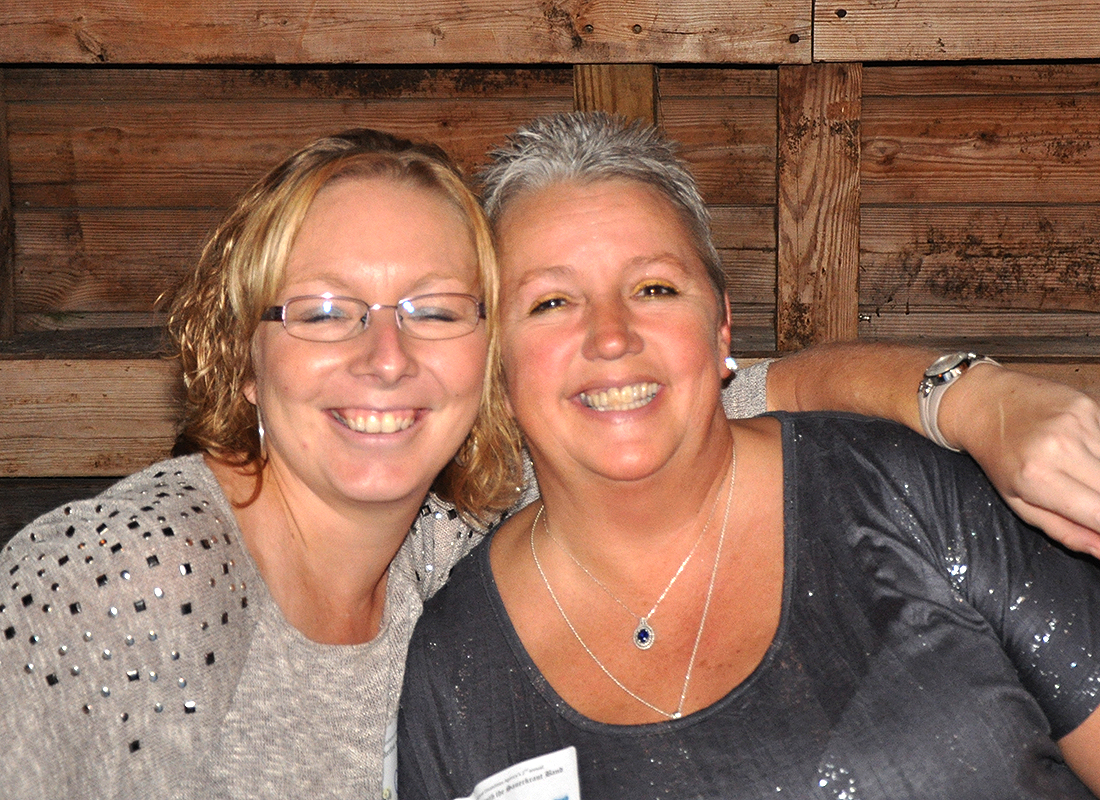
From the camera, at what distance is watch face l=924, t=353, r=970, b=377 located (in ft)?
5.89

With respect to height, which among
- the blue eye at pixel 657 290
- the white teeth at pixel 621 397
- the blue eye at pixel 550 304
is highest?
the blue eye at pixel 657 290

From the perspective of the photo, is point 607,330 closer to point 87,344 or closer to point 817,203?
point 817,203

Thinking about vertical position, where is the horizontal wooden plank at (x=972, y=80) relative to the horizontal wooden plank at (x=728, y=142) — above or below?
above

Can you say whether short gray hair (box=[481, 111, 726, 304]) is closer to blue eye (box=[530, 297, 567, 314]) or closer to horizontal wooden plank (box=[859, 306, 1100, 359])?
blue eye (box=[530, 297, 567, 314])

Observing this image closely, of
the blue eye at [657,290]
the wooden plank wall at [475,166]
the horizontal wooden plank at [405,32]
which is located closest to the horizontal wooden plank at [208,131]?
the wooden plank wall at [475,166]

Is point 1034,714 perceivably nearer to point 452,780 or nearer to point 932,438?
point 932,438

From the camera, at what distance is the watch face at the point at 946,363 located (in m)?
1.79

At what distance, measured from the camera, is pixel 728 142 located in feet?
11.3

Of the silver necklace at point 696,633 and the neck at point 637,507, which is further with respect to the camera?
the neck at point 637,507

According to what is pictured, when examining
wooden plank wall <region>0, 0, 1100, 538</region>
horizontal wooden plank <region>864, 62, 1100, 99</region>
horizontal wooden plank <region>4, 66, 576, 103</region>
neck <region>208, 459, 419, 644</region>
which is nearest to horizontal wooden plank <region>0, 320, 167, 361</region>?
wooden plank wall <region>0, 0, 1100, 538</region>

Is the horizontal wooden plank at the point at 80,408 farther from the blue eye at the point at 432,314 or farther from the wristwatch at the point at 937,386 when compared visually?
the wristwatch at the point at 937,386

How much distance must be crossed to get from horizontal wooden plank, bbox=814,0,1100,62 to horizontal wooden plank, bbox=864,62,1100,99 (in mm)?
468

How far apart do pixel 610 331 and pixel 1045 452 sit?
2.23ft

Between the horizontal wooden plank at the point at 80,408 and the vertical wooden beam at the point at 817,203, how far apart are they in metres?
1.80
